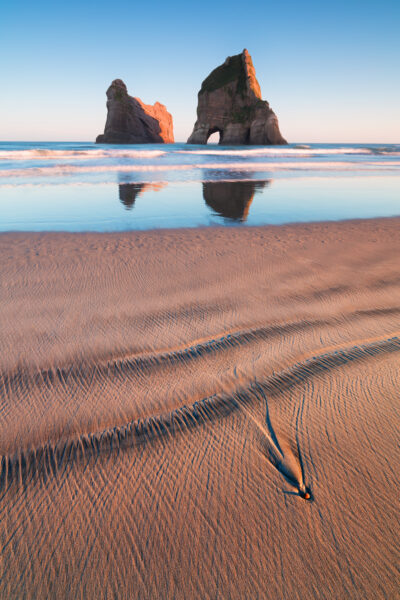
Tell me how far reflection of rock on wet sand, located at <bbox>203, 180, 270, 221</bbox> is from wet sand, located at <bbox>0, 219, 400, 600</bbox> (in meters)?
4.43

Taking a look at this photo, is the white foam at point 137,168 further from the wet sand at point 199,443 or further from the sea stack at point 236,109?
the sea stack at point 236,109

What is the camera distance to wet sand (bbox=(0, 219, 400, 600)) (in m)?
1.10

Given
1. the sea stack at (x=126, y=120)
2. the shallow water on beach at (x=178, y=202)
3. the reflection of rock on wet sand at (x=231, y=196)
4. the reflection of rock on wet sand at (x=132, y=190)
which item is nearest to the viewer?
the shallow water on beach at (x=178, y=202)

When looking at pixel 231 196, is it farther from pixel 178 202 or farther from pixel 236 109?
pixel 236 109

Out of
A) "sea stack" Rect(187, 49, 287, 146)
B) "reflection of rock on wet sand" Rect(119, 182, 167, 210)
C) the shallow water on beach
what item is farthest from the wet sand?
"sea stack" Rect(187, 49, 287, 146)

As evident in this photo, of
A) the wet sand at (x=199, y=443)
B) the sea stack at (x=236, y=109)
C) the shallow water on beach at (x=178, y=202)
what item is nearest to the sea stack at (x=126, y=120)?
the sea stack at (x=236, y=109)

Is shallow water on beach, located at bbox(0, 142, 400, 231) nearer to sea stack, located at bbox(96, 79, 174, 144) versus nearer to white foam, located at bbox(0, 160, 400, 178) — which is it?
white foam, located at bbox(0, 160, 400, 178)

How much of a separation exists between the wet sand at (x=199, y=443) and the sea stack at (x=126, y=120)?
81.5 meters

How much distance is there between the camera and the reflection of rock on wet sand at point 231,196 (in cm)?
723

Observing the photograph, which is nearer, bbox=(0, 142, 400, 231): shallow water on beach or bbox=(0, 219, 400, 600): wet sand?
bbox=(0, 219, 400, 600): wet sand

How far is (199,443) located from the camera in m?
1.55

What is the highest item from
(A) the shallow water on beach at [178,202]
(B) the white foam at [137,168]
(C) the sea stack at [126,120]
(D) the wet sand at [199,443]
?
(C) the sea stack at [126,120]

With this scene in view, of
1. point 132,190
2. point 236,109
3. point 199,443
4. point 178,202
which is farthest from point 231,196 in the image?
point 236,109

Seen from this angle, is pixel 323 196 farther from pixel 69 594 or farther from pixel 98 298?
pixel 69 594
